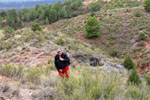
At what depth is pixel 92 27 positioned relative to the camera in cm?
2550

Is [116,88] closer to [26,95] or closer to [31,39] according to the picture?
[26,95]

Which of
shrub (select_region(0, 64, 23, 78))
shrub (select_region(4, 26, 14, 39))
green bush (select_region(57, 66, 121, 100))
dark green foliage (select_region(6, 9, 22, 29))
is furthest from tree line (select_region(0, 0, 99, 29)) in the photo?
green bush (select_region(57, 66, 121, 100))

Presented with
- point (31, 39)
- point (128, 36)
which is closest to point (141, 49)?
point (128, 36)

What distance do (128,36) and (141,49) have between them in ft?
20.3

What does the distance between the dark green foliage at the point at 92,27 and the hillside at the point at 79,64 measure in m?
0.89

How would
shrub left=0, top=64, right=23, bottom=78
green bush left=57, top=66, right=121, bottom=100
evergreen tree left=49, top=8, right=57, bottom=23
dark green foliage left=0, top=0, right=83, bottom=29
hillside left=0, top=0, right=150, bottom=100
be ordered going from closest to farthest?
green bush left=57, top=66, right=121, bottom=100 < hillside left=0, top=0, right=150, bottom=100 < shrub left=0, top=64, right=23, bottom=78 < evergreen tree left=49, top=8, right=57, bottom=23 < dark green foliage left=0, top=0, right=83, bottom=29

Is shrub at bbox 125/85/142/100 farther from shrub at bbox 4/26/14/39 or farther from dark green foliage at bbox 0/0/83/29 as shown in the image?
dark green foliage at bbox 0/0/83/29

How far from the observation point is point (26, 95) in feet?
12.2

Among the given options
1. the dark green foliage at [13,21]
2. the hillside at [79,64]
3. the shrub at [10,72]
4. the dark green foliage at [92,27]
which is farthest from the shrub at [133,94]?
the dark green foliage at [13,21]

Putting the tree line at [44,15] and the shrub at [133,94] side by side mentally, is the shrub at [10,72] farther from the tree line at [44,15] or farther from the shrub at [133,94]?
the tree line at [44,15]

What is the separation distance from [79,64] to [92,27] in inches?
681

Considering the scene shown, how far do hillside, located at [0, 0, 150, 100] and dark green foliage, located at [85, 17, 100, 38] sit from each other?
89 centimetres

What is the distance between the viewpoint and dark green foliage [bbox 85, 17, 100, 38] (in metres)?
25.4

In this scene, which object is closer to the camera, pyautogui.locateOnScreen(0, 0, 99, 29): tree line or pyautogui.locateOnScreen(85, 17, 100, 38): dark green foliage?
pyautogui.locateOnScreen(85, 17, 100, 38): dark green foliage
